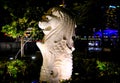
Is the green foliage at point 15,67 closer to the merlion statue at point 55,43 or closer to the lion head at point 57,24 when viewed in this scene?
the merlion statue at point 55,43

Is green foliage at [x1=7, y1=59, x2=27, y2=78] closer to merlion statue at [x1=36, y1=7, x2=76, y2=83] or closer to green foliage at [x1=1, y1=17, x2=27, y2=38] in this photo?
merlion statue at [x1=36, y1=7, x2=76, y2=83]

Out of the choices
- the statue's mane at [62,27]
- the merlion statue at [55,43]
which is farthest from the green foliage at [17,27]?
the statue's mane at [62,27]

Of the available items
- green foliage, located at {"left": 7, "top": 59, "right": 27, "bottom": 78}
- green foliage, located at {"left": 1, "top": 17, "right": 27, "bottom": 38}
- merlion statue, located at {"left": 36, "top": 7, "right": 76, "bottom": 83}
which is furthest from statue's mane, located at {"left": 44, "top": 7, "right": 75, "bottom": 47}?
green foliage, located at {"left": 1, "top": 17, "right": 27, "bottom": 38}

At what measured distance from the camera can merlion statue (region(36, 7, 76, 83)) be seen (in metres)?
8.06

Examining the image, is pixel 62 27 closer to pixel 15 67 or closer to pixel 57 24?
pixel 57 24

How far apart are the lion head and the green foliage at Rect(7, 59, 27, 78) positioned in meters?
2.79

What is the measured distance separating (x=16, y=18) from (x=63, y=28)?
22.9ft

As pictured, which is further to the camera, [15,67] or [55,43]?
[15,67]

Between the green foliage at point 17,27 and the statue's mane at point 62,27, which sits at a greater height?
the statue's mane at point 62,27

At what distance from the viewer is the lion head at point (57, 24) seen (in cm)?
803

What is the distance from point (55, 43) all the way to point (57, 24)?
0.58 metres

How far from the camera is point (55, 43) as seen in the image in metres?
8.08

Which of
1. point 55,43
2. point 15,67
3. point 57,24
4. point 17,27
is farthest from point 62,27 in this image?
point 17,27

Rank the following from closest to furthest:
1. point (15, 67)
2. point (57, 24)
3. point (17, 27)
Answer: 1. point (57, 24)
2. point (15, 67)
3. point (17, 27)
